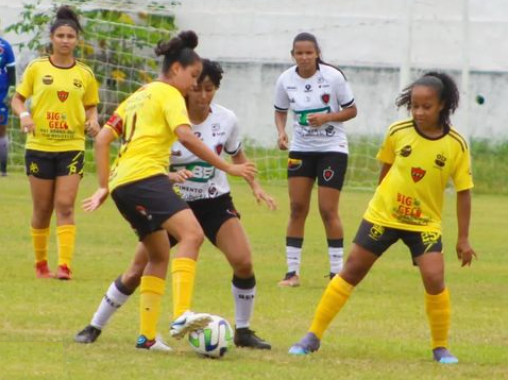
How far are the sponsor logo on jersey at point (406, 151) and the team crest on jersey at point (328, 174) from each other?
3.45 meters

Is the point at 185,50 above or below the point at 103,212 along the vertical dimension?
above

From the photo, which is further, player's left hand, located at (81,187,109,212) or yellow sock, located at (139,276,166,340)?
yellow sock, located at (139,276,166,340)

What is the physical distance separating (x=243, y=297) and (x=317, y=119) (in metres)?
3.17

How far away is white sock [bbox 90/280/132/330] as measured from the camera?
314 inches

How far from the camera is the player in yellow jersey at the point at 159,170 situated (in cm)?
742

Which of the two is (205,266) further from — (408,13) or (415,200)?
(408,13)

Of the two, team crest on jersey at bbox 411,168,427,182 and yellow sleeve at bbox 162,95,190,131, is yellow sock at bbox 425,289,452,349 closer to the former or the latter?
team crest on jersey at bbox 411,168,427,182

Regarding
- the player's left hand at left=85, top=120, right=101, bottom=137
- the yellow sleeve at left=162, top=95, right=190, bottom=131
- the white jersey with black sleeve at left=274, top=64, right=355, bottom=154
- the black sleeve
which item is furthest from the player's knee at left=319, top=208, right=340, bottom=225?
the black sleeve

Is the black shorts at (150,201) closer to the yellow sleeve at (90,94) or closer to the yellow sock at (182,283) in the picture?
the yellow sock at (182,283)

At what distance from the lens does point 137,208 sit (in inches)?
295

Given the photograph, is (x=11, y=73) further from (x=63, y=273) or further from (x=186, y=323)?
(x=186, y=323)

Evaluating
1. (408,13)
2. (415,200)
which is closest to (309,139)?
(415,200)

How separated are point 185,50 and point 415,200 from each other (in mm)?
1578

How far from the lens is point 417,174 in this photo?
7742mm
